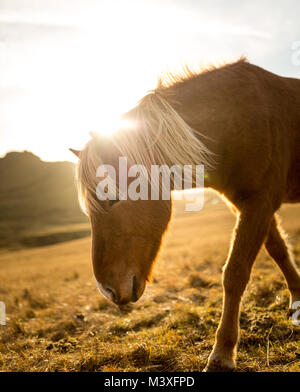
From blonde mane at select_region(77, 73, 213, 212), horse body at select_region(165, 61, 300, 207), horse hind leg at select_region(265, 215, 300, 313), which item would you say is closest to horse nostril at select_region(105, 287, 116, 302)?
blonde mane at select_region(77, 73, 213, 212)

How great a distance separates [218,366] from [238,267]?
2.88 ft

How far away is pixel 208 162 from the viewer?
2.99m

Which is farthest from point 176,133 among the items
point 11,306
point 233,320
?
point 11,306

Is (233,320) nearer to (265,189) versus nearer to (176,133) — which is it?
(265,189)

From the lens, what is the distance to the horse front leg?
8.71 ft

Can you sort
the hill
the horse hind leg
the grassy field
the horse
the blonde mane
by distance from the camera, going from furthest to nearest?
the hill < the horse hind leg < the grassy field < the blonde mane < the horse

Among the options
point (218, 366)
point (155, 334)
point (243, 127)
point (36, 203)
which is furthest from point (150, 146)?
point (36, 203)

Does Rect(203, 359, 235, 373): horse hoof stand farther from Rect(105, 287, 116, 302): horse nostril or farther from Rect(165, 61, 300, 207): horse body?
Rect(165, 61, 300, 207): horse body

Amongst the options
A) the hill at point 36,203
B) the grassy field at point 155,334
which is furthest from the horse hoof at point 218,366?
the hill at point 36,203

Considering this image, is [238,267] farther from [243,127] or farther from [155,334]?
[155,334]

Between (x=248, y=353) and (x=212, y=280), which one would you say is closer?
(x=248, y=353)

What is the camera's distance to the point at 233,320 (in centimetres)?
270

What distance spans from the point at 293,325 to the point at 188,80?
3.06m
